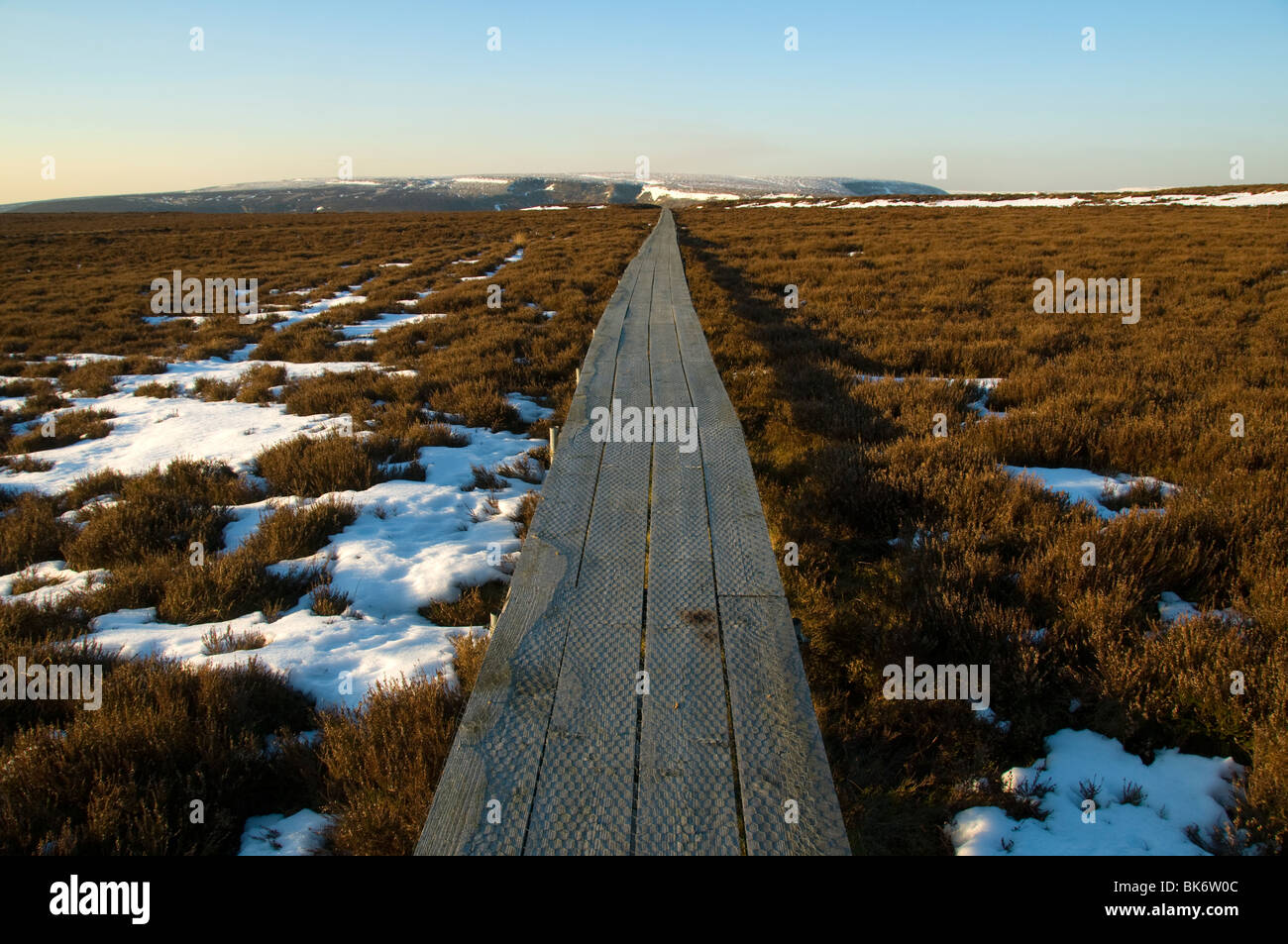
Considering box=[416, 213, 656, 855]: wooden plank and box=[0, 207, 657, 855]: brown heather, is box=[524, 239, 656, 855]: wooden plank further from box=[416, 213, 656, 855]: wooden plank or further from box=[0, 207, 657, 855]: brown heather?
box=[0, 207, 657, 855]: brown heather

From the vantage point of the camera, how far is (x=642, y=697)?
2.23 m

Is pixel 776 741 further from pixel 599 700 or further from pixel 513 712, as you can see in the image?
pixel 513 712

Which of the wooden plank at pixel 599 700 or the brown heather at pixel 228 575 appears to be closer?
the wooden plank at pixel 599 700

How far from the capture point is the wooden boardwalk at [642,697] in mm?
1761

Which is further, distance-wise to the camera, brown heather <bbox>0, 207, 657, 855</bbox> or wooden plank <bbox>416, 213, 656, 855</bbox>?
brown heather <bbox>0, 207, 657, 855</bbox>

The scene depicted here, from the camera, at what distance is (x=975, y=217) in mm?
30609

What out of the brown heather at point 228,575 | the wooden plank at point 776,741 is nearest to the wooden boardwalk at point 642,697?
the wooden plank at point 776,741

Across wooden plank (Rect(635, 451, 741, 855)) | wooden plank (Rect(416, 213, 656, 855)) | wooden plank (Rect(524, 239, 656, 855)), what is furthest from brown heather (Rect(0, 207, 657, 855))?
wooden plank (Rect(635, 451, 741, 855))

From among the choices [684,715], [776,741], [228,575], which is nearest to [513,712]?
[684,715]

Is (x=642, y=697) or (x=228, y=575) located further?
(x=228, y=575)

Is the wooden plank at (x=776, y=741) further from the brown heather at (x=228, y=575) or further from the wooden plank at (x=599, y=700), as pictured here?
the brown heather at (x=228, y=575)

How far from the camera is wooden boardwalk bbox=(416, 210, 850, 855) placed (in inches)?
69.3

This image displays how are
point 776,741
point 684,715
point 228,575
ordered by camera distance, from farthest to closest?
point 228,575 → point 684,715 → point 776,741
